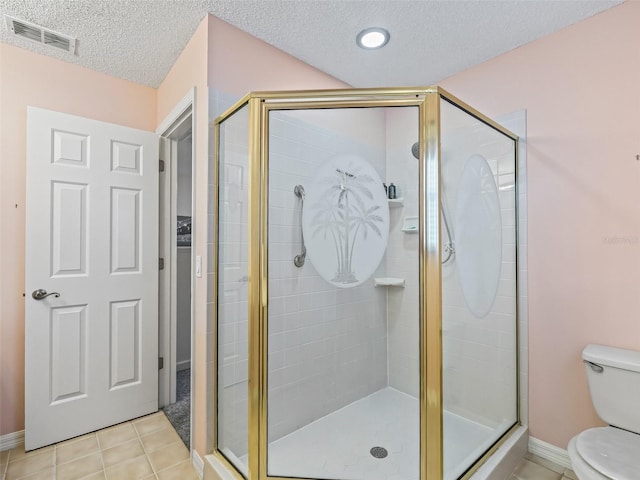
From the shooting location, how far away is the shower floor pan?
1.41 metres

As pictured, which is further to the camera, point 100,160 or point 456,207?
point 100,160

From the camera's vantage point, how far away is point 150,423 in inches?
82.0

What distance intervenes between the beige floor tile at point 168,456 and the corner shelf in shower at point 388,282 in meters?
1.44

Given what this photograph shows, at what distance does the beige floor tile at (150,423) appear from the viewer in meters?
2.00

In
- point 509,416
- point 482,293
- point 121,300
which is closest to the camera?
point 482,293

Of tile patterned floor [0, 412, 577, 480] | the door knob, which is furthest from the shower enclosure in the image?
the door knob

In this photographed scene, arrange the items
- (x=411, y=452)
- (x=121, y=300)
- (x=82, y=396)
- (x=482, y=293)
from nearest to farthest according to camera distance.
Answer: (x=411, y=452) → (x=482, y=293) → (x=82, y=396) → (x=121, y=300)

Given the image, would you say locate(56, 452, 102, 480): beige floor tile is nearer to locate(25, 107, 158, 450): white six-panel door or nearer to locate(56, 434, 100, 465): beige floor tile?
locate(56, 434, 100, 465): beige floor tile

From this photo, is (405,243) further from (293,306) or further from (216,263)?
(216,263)

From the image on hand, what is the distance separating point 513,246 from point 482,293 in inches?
16.3

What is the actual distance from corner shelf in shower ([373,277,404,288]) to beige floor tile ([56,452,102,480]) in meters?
Answer: 1.74

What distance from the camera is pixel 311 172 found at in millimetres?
1528

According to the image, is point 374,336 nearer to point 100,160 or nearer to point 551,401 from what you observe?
point 551,401

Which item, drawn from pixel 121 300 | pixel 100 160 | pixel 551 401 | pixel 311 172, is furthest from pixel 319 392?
pixel 100 160
